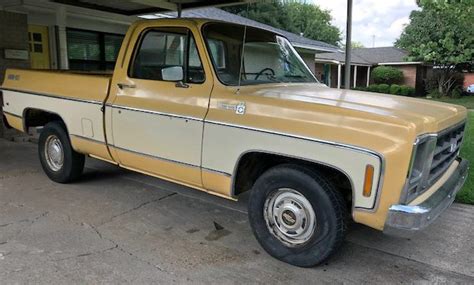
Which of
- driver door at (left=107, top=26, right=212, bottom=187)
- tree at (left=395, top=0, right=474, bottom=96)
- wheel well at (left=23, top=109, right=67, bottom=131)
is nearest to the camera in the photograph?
driver door at (left=107, top=26, right=212, bottom=187)

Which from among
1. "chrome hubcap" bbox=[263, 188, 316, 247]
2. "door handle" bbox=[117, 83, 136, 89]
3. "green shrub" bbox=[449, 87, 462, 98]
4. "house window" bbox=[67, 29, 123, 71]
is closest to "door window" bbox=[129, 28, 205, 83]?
"door handle" bbox=[117, 83, 136, 89]

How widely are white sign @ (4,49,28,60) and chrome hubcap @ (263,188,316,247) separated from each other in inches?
302

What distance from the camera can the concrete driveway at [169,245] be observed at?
356 cm

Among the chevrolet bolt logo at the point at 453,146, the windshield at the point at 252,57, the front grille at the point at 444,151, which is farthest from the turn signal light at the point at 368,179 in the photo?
the windshield at the point at 252,57

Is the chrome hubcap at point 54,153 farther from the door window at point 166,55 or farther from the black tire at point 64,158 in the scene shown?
the door window at point 166,55

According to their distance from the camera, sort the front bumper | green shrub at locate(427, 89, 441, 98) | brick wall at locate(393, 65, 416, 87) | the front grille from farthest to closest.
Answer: brick wall at locate(393, 65, 416, 87), green shrub at locate(427, 89, 441, 98), the front grille, the front bumper

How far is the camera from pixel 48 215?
480 cm

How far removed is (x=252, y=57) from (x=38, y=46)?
26.2 ft

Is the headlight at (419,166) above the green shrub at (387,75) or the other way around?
the other way around

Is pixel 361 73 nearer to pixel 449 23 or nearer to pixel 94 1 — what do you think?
pixel 449 23

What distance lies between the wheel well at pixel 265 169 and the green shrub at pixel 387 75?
31938mm

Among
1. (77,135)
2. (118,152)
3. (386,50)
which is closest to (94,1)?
(77,135)

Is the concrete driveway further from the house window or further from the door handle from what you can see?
the house window

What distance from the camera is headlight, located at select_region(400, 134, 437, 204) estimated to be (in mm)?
3085
